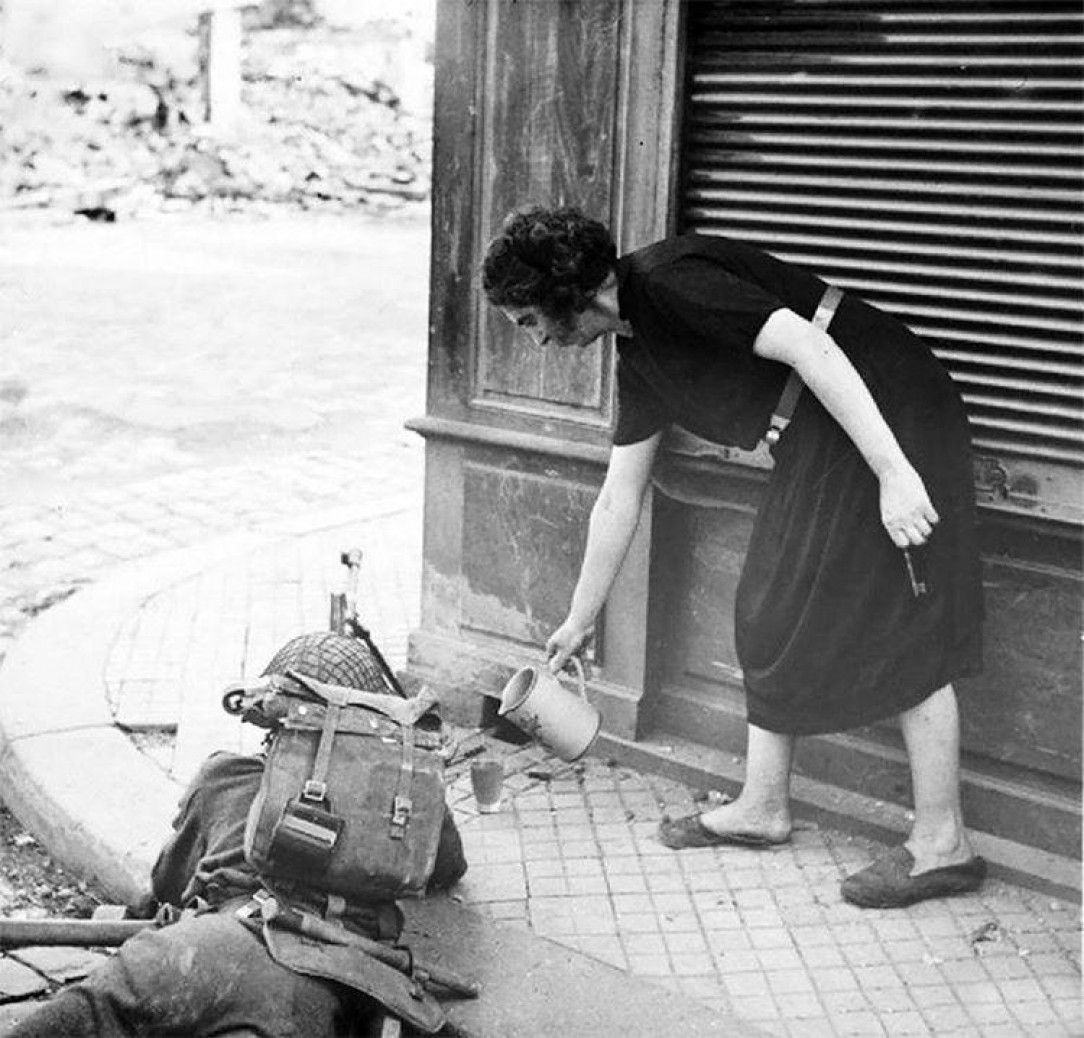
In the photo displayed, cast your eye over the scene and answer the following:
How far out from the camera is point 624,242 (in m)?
4.52

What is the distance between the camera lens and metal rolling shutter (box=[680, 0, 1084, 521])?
3.83 m

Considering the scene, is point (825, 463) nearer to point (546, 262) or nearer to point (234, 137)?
point (546, 262)

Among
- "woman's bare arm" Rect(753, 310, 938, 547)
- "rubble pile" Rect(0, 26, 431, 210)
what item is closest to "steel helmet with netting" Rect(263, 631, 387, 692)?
"woman's bare arm" Rect(753, 310, 938, 547)

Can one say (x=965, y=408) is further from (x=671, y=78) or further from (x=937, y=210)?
(x=671, y=78)

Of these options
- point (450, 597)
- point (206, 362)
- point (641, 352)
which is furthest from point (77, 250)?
point (641, 352)

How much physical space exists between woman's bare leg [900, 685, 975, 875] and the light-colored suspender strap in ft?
2.51

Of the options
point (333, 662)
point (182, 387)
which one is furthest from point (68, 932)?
point (182, 387)

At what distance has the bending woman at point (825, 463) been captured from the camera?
379 cm

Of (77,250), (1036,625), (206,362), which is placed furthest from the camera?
(77,250)

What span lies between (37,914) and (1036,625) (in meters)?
2.75

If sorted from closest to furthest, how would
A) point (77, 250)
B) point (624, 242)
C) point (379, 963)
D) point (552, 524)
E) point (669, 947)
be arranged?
point (379, 963)
point (669, 947)
point (624, 242)
point (552, 524)
point (77, 250)

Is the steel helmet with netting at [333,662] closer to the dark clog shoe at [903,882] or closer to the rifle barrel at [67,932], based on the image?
the rifle barrel at [67,932]

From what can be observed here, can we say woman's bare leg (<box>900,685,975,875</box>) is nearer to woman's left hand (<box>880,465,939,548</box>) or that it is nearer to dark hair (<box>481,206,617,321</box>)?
woman's left hand (<box>880,465,939,548</box>)

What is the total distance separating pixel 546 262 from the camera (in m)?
3.84
